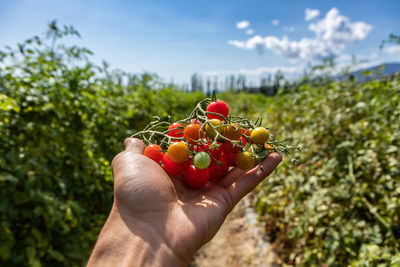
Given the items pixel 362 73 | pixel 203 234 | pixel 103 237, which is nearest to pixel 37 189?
pixel 103 237

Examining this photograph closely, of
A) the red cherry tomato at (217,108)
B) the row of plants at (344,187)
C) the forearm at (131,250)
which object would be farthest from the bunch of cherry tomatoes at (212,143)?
the row of plants at (344,187)

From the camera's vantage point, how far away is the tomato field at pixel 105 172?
77.2 inches

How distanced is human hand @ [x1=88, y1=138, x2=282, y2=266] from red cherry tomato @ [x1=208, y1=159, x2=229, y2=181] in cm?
9

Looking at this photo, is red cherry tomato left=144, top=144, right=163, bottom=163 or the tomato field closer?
red cherry tomato left=144, top=144, right=163, bottom=163

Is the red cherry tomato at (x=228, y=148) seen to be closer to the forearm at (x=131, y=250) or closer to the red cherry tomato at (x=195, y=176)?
the red cherry tomato at (x=195, y=176)

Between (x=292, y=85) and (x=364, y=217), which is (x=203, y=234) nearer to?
(x=364, y=217)

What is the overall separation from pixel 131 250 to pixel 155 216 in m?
0.18

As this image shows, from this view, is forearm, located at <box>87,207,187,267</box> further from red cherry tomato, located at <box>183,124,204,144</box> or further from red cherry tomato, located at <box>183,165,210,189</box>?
red cherry tomato, located at <box>183,124,204,144</box>

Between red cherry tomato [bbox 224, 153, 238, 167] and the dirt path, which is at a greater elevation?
red cherry tomato [bbox 224, 153, 238, 167]

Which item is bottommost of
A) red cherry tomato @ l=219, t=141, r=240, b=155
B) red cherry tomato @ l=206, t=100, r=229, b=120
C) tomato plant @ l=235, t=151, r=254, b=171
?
tomato plant @ l=235, t=151, r=254, b=171

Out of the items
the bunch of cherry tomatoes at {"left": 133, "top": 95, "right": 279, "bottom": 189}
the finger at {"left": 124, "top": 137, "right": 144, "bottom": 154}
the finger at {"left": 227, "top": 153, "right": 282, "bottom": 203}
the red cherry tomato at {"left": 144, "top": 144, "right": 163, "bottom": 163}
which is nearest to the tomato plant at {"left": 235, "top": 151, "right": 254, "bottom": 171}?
the bunch of cherry tomatoes at {"left": 133, "top": 95, "right": 279, "bottom": 189}

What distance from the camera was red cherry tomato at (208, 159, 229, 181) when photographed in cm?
148

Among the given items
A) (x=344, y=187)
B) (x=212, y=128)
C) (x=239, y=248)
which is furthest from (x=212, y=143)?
(x=239, y=248)

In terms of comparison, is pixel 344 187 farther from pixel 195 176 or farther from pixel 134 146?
pixel 134 146
